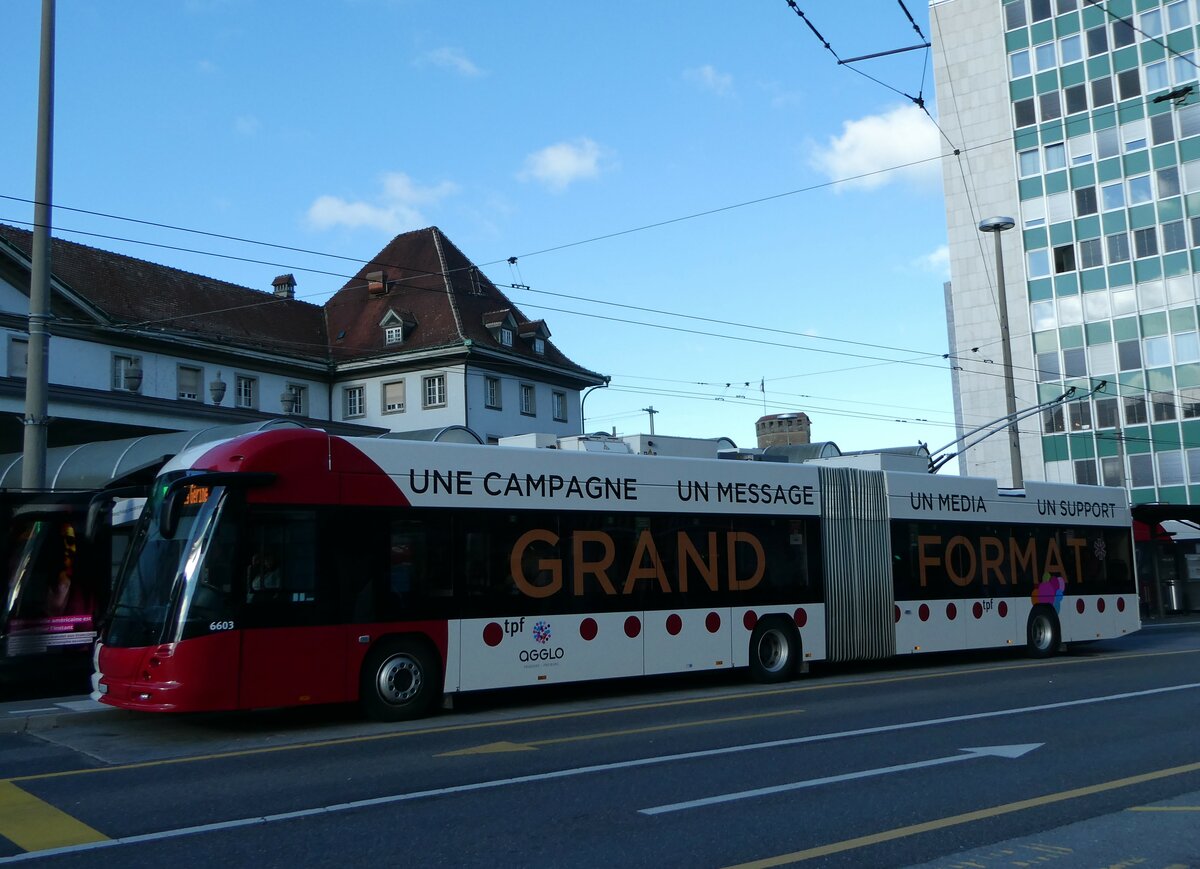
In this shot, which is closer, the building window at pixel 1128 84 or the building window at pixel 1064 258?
the building window at pixel 1128 84

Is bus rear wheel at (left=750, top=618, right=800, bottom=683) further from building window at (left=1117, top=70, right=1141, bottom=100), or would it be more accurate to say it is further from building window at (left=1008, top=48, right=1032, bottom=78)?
building window at (left=1008, top=48, right=1032, bottom=78)

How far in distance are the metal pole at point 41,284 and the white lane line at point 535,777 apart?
9342 millimetres

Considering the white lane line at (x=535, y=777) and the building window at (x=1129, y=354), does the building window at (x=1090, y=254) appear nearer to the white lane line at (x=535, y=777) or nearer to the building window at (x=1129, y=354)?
the building window at (x=1129, y=354)

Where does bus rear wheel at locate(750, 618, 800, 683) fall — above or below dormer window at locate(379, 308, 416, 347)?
below

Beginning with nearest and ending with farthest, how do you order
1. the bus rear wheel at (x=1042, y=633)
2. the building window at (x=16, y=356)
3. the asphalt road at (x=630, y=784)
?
the asphalt road at (x=630, y=784)
the bus rear wheel at (x=1042, y=633)
the building window at (x=16, y=356)

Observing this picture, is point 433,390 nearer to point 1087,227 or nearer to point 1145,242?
point 1087,227

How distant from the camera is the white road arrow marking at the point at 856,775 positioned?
26.8 feet

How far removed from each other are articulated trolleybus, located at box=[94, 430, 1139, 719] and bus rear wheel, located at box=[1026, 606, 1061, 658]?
1.42ft

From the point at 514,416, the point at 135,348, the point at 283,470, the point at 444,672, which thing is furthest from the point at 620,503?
the point at 514,416

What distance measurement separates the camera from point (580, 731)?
12078 millimetres

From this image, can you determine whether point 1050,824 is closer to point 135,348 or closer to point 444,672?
point 444,672

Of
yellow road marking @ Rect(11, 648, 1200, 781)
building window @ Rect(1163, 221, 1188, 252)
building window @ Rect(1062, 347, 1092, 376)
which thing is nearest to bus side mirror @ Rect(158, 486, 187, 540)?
yellow road marking @ Rect(11, 648, 1200, 781)

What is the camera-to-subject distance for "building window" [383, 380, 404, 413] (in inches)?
2050

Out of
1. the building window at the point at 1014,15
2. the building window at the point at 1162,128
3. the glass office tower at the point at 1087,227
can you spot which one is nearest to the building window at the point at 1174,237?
the glass office tower at the point at 1087,227
